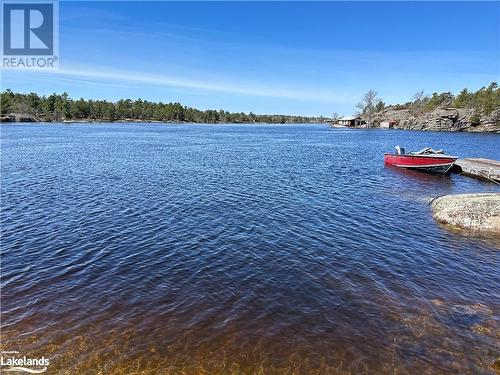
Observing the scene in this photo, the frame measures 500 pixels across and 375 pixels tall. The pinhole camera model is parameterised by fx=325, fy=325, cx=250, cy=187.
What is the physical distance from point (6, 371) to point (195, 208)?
49.5 ft

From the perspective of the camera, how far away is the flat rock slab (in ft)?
61.8

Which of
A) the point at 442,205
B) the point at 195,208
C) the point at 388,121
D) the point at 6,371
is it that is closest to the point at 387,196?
the point at 442,205

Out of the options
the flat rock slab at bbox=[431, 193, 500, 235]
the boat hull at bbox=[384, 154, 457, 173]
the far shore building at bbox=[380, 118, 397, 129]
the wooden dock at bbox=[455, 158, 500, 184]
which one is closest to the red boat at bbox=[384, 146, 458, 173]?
the boat hull at bbox=[384, 154, 457, 173]

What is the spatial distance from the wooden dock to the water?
14558 millimetres

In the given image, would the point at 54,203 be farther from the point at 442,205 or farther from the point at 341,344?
the point at 442,205

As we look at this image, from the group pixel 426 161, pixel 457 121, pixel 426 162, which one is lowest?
pixel 426 162

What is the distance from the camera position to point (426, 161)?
39.7m

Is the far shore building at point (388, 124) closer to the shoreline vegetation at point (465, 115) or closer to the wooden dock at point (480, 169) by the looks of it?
the shoreline vegetation at point (465, 115)

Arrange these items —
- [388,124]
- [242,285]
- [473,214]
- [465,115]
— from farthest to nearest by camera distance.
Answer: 1. [388,124]
2. [465,115]
3. [473,214]
4. [242,285]

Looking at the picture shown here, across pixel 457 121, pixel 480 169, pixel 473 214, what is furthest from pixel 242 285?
pixel 457 121

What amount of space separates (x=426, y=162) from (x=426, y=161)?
13 centimetres

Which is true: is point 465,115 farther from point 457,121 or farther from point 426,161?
point 426,161

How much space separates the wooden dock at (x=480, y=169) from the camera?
33844mm

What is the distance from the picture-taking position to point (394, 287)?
12789mm
